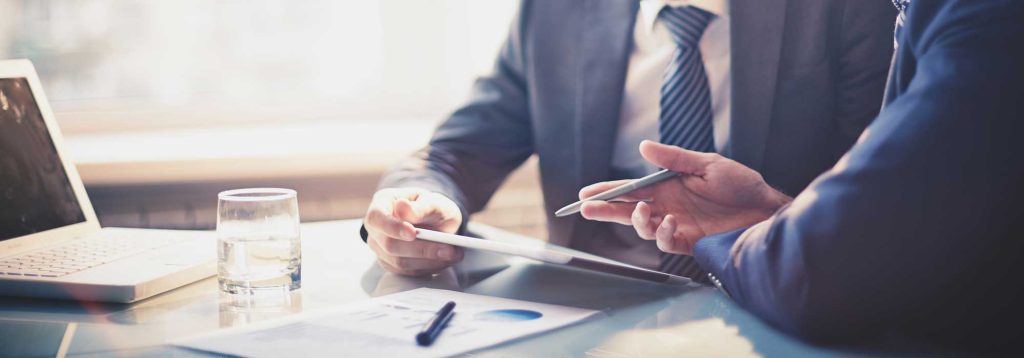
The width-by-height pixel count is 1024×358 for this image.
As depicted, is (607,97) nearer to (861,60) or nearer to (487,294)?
(861,60)

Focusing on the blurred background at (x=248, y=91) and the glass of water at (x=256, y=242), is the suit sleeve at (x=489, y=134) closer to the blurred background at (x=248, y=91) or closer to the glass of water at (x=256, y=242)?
the blurred background at (x=248, y=91)

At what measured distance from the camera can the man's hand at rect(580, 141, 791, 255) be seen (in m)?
0.97

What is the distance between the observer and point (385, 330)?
0.75 meters

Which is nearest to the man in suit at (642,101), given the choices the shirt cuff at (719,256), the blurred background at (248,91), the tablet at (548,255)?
the tablet at (548,255)

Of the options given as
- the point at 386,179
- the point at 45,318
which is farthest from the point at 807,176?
the point at 45,318

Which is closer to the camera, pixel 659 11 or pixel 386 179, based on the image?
pixel 386 179

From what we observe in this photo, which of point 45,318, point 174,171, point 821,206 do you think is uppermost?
point 821,206

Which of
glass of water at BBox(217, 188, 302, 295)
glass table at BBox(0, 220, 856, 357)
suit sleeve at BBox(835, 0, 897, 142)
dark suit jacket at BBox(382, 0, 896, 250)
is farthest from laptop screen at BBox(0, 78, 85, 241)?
suit sleeve at BBox(835, 0, 897, 142)

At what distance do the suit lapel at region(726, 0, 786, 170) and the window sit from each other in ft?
3.56

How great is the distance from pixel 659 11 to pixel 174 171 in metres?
1.05

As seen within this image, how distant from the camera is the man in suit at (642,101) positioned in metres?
1.28

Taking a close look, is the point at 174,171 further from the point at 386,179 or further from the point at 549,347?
the point at 549,347

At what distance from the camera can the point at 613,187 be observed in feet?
3.23

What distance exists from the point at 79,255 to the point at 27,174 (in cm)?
14
